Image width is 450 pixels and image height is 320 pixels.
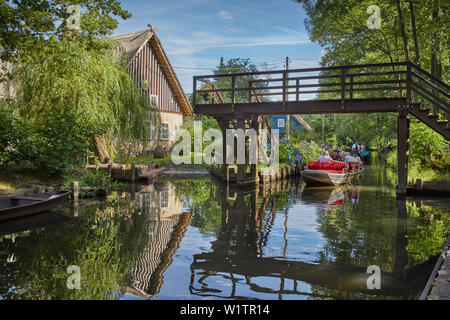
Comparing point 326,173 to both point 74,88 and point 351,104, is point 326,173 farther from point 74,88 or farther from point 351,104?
point 74,88

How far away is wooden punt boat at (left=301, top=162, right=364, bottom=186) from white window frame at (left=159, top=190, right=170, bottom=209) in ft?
22.0

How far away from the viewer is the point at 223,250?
8.41 metres

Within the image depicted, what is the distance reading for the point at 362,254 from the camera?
8.15 meters

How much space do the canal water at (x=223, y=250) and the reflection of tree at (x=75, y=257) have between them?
21mm

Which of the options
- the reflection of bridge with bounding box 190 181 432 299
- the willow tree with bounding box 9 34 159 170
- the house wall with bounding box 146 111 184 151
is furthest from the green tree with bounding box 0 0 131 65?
the house wall with bounding box 146 111 184 151

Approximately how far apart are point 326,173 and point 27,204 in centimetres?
1269

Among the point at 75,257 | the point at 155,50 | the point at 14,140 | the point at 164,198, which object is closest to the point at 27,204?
the point at 14,140

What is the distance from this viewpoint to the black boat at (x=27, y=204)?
11.1 meters

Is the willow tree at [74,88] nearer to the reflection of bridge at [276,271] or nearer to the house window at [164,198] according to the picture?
the house window at [164,198]

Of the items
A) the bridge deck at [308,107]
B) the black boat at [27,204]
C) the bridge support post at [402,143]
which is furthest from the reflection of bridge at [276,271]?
the bridge deck at [308,107]

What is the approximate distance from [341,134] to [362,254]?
173ft

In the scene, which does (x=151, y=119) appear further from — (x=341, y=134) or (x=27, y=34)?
(x=341, y=134)
